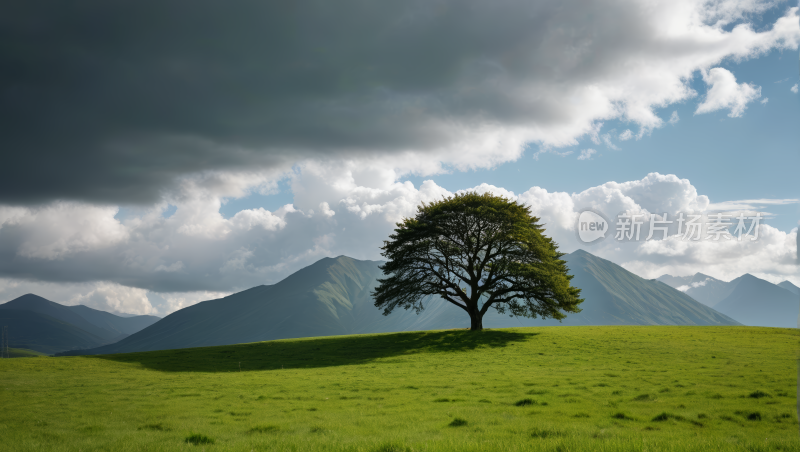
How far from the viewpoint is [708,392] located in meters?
18.9

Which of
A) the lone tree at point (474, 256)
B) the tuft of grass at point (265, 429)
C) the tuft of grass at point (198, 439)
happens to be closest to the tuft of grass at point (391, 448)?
the tuft of grass at point (265, 429)

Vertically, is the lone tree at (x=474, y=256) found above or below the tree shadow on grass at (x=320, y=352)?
above

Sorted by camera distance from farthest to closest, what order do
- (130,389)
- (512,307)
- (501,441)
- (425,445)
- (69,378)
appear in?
(512,307) < (69,378) < (130,389) < (501,441) < (425,445)

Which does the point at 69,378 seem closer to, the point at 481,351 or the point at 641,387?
the point at 481,351

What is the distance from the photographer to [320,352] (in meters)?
45.4

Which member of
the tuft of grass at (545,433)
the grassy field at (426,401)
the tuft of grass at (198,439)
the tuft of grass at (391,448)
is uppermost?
the tuft of grass at (391,448)

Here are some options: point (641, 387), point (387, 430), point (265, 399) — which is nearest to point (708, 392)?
point (641, 387)

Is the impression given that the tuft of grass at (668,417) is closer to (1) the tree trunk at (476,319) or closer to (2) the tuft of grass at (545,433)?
(2) the tuft of grass at (545,433)

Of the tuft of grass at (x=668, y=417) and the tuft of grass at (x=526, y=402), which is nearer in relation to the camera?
the tuft of grass at (x=668, y=417)

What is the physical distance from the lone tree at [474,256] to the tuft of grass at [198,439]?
38268 mm

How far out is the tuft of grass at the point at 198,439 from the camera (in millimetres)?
12229

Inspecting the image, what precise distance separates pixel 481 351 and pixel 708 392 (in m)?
24.1

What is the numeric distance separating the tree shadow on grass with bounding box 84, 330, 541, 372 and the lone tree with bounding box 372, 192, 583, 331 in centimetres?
401


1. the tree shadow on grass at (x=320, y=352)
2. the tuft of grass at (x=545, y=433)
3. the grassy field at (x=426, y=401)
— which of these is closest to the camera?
the grassy field at (x=426, y=401)
